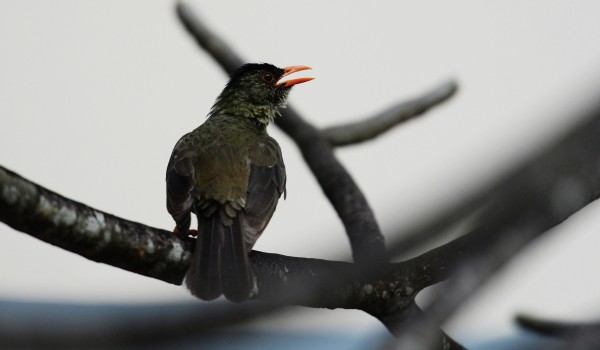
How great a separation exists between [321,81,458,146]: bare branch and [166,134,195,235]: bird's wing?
1.33 m

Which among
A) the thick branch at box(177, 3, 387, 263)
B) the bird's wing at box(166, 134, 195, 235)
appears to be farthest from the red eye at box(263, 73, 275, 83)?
the bird's wing at box(166, 134, 195, 235)

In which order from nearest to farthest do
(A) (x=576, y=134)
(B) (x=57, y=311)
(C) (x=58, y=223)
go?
(A) (x=576, y=134)
(B) (x=57, y=311)
(C) (x=58, y=223)

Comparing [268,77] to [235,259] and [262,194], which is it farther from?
[235,259]

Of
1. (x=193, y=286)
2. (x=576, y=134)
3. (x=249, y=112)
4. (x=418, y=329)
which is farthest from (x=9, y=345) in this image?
(x=249, y=112)

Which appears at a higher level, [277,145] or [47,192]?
[277,145]

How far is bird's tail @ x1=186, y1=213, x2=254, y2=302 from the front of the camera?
101 inches

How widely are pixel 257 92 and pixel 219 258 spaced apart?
6.65 ft

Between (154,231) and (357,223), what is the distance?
166cm

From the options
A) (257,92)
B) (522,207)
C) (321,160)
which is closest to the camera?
(522,207)

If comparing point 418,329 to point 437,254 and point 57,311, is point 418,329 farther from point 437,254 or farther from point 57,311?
point 437,254

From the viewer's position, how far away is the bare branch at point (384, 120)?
477 cm

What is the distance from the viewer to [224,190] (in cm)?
338

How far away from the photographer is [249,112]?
458 centimetres

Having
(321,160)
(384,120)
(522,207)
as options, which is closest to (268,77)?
(321,160)
